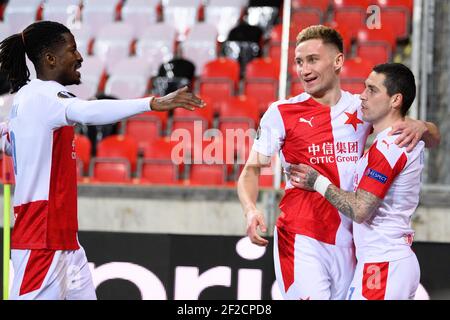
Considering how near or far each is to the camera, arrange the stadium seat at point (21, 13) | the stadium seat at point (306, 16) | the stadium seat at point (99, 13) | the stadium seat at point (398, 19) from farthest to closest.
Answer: the stadium seat at point (99, 13) < the stadium seat at point (21, 13) < the stadium seat at point (398, 19) < the stadium seat at point (306, 16)

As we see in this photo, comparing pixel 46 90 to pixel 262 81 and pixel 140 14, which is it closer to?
pixel 262 81

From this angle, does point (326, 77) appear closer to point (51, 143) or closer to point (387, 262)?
point (387, 262)

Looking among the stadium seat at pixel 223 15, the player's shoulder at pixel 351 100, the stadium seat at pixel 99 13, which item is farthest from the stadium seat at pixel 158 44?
the player's shoulder at pixel 351 100

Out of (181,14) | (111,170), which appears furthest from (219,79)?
(181,14)

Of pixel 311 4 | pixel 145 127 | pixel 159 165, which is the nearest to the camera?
pixel 159 165

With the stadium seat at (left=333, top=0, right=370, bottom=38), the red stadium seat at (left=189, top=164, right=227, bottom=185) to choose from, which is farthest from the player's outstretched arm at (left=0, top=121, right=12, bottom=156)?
the stadium seat at (left=333, top=0, right=370, bottom=38)

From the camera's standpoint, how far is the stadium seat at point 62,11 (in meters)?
10.1

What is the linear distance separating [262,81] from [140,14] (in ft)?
7.38

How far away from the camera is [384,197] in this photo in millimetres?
3961

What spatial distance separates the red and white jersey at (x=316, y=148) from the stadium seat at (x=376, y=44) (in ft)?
14.2

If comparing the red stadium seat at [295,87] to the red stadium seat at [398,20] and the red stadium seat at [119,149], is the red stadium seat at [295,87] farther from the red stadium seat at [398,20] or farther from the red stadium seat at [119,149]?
the red stadium seat at [398,20]

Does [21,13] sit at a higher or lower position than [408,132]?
higher

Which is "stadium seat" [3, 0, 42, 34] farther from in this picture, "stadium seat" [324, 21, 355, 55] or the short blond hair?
the short blond hair
